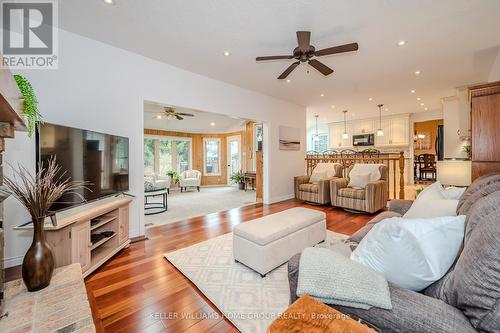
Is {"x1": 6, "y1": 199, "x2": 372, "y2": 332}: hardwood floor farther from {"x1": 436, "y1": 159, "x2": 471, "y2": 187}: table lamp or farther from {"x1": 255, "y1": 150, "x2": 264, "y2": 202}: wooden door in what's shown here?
{"x1": 255, "y1": 150, "x2": 264, "y2": 202}: wooden door

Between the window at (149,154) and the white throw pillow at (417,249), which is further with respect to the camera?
the window at (149,154)

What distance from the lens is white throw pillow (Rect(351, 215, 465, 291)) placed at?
2.96ft

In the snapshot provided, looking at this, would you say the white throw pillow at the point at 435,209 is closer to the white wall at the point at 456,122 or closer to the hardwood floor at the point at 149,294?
the hardwood floor at the point at 149,294

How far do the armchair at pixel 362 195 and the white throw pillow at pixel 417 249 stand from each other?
11.0 feet

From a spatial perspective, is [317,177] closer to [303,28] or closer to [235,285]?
[303,28]

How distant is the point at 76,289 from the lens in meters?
1.46

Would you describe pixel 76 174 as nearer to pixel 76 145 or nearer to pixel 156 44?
pixel 76 145

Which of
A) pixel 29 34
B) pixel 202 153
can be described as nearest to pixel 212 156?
pixel 202 153

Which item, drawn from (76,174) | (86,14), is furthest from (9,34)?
(76,174)

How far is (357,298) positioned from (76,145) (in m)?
2.63

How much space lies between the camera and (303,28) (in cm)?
254

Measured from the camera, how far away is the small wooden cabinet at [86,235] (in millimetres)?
1812

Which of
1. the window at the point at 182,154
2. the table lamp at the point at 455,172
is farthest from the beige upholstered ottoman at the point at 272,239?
the window at the point at 182,154

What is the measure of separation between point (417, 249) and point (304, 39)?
2336 mm
